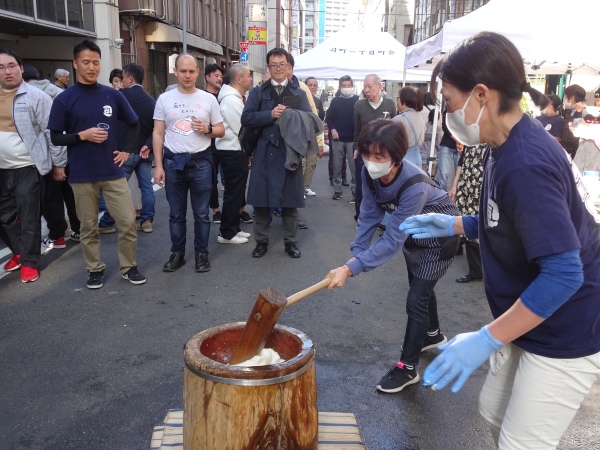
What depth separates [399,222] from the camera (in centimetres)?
298

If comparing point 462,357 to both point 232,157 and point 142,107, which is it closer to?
point 232,157

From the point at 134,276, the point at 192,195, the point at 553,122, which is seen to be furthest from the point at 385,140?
the point at 553,122

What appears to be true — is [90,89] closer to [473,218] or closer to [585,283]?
[473,218]

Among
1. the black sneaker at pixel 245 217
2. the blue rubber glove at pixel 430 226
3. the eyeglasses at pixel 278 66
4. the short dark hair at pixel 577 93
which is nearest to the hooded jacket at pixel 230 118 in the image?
the eyeglasses at pixel 278 66

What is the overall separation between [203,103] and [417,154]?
269cm

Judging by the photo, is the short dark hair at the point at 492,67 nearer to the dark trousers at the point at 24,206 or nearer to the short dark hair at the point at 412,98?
the dark trousers at the point at 24,206

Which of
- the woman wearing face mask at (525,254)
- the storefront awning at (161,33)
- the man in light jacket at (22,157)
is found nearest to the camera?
the woman wearing face mask at (525,254)

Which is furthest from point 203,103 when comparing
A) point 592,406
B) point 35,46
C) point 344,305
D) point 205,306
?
point 35,46

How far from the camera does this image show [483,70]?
1594 mm

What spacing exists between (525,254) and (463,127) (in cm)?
44

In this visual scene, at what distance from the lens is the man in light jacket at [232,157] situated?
249 inches

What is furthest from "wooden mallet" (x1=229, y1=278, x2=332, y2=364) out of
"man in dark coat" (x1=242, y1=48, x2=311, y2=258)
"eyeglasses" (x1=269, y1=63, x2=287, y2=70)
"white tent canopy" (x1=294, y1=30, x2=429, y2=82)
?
"white tent canopy" (x1=294, y1=30, x2=429, y2=82)

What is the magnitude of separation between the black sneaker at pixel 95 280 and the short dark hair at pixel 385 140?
10.0 feet

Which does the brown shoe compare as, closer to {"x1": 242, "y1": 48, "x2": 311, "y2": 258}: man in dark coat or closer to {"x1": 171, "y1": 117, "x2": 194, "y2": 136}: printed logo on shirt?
{"x1": 242, "y1": 48, "x2": 311, "y2": 258}: man in dark coat
